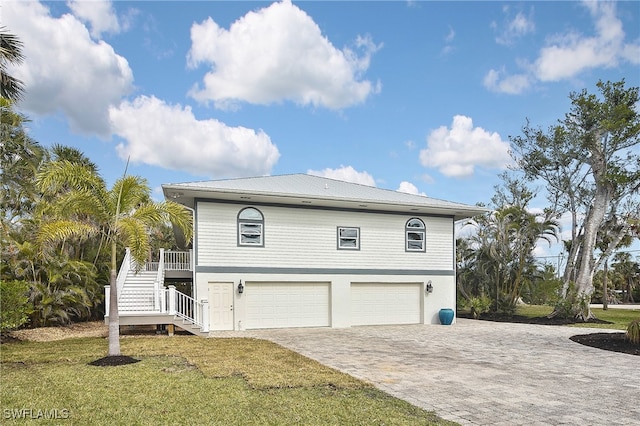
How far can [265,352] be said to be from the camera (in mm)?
10852

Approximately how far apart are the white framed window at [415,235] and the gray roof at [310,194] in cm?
45

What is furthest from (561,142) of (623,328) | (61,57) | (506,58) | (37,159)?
(37,159)

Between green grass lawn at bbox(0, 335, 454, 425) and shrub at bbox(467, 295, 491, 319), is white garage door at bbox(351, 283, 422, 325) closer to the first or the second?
shrub at bbox(467, 295, 491, 319)

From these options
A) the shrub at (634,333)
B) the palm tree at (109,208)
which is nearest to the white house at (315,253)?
the palm tree at (109,208)

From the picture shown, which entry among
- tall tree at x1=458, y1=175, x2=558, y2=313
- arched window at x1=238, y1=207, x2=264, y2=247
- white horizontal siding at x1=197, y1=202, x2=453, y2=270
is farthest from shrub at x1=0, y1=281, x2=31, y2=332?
tall tree at x1=458, y1=175, x2=558, y2=313

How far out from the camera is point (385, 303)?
19.0 meters

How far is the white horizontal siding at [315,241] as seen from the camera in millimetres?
16453

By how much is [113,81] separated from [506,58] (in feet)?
42.5

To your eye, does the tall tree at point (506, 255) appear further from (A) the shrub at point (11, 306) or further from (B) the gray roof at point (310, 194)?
(A) the shrub at point (11, 306)

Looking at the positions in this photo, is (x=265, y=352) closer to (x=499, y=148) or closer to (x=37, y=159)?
(x=37, y=159)

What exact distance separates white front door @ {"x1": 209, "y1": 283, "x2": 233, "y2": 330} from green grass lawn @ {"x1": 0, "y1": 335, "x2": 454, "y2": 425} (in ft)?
18.3

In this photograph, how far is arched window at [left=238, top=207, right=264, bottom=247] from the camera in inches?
662

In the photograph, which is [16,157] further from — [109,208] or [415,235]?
[415,235]

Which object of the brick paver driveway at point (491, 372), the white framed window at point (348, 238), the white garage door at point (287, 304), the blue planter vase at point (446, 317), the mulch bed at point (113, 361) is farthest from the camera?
the blue planter vase at point (446, 317)
